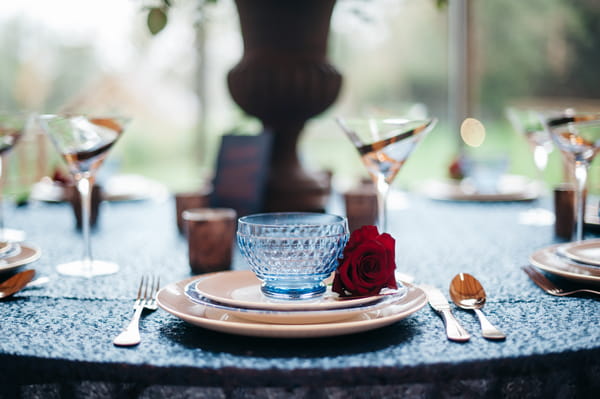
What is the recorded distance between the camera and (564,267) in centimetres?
78

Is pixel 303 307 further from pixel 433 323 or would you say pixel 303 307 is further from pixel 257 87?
pixel 257 87

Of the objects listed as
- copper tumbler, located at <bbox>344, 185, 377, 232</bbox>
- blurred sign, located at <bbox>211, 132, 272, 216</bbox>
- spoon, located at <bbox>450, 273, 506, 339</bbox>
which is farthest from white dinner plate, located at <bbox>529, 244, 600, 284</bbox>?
blurred sign, located at <bbox>211, 132, 272, 216</bbox>

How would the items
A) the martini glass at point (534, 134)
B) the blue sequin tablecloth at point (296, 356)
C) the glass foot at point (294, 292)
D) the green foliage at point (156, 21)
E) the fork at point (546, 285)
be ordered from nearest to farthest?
the blue sequin tablecloth at point (296, 356)
the glass foot at point (294, 292)
the fork at point (546, 285)
the green foliage at point (156, 21)
the martini glass at point (534, 134)

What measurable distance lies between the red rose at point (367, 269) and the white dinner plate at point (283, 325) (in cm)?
3

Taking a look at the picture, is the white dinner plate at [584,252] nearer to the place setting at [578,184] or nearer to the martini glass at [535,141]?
the place setting at [578,184]

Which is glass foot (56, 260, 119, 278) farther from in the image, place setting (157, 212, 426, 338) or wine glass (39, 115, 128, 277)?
place setting (157, 212, 426, 338)

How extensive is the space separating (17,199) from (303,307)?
1.32 meters

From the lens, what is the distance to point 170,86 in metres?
4.33

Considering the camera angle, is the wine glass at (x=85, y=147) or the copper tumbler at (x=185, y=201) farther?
the copper tumbler at (x=185, y=201)

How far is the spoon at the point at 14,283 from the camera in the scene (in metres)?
0.75

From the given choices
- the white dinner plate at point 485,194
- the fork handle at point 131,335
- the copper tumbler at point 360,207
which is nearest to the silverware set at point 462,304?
the fork handle at point 131,335

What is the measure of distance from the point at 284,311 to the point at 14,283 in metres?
0.42

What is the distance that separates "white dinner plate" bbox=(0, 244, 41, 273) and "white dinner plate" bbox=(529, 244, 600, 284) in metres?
0.68

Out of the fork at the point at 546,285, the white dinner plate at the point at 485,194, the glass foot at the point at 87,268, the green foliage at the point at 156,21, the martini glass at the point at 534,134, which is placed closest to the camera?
the fork at the point at 546,285
